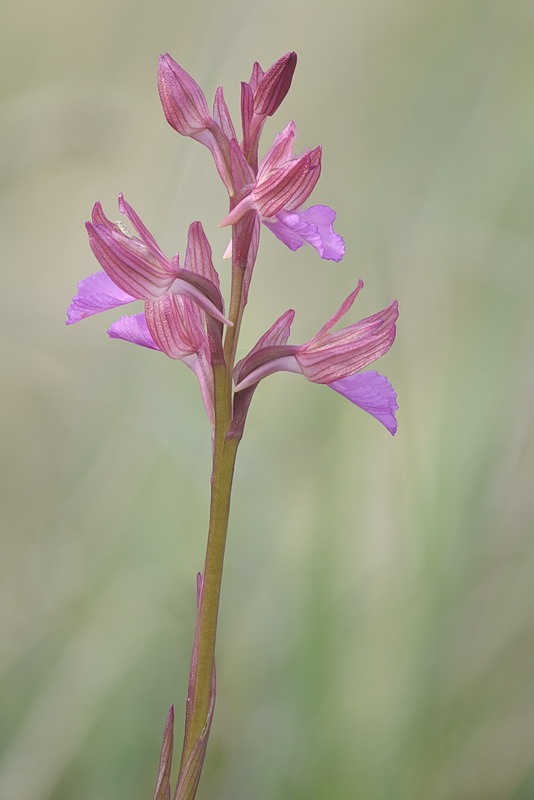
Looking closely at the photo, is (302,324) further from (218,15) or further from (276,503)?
(218,15)

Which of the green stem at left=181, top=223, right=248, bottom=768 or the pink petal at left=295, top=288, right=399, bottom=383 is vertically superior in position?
the pink petal at left=295, top=288, right=399, bottom=383

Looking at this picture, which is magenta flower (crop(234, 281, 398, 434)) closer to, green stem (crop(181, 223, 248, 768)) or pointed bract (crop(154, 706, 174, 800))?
green stem (crop(181, 223, 248, 768))

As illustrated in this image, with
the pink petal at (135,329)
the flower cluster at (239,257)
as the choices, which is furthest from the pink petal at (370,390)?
the pink petal at (135,329)

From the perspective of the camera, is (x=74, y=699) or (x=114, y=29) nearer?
(x=74, y=699)

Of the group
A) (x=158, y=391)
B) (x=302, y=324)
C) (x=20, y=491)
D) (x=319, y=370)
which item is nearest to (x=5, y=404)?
(x=20, y=491)

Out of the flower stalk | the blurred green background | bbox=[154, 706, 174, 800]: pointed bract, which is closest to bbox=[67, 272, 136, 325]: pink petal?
the flower stalk

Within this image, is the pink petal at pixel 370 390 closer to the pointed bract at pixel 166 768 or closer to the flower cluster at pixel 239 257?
the flower cluster at pixel 239 257

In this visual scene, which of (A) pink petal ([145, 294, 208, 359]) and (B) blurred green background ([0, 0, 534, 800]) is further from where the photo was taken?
(B) blurred green background ([0, 0, 534, 800])
